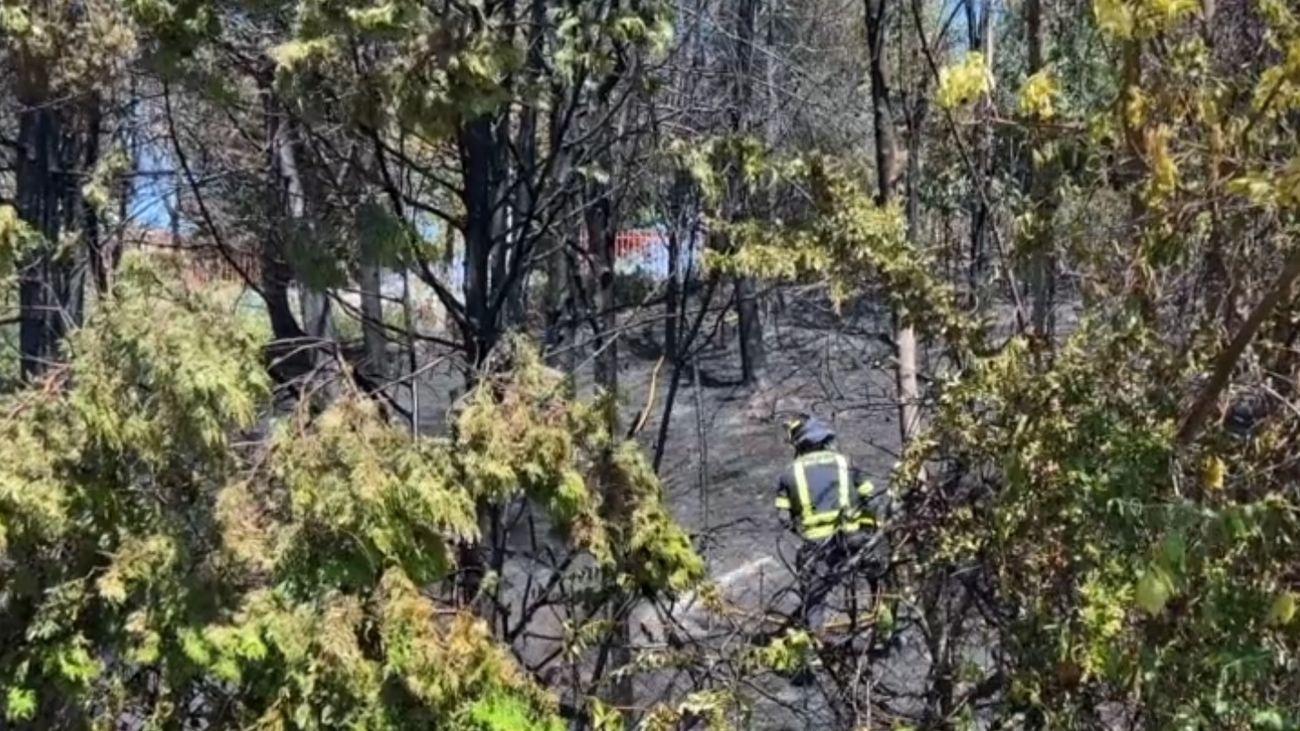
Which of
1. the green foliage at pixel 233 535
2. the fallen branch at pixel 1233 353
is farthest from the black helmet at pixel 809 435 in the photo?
the fallen branch at pixel 1233 353

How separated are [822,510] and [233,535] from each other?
418 cm

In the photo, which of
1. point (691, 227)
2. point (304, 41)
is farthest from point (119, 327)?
point (691, 227)

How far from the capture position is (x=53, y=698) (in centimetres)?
500

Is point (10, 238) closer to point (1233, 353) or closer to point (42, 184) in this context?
point (1233, 353)

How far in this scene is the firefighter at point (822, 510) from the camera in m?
5.63

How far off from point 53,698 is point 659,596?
2.12 m

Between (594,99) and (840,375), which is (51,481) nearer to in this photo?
(594,99)

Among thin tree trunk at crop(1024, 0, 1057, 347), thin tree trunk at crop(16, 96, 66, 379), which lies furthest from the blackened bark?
thin tree trunk at crop(1024, 0, 1057, 347)

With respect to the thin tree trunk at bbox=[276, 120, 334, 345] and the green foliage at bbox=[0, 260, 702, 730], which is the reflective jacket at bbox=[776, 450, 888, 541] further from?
the green foliage at bbox=[0, 260, 702, 730]

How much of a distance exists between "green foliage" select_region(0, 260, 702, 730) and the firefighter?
123 cm

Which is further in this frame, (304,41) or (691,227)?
(691,227)

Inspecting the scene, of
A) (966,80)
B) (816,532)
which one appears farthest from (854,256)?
(816,532)

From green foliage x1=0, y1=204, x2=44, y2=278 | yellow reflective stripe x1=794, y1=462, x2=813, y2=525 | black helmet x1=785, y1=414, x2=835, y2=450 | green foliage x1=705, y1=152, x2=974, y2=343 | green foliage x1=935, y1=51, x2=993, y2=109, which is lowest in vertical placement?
yellow reflective stripe x1=794, y1=462, x2=813, y2=525

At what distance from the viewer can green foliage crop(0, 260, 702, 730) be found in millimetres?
4457
